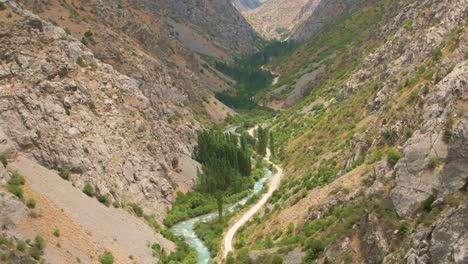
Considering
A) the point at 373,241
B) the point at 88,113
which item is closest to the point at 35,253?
the point at 373,241

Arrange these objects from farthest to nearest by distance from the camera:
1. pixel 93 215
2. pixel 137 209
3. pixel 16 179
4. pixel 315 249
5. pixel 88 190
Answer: pixel 137 209 < pixel 88 190 < pixel 93 215 < pixel 16 179 < pixel 315 249

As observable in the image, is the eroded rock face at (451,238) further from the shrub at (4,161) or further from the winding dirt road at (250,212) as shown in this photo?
the shrub at (4,161)

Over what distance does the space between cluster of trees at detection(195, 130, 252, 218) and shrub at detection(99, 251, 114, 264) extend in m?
23.6

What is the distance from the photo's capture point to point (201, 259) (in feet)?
174

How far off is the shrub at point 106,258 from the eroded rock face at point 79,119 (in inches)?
423

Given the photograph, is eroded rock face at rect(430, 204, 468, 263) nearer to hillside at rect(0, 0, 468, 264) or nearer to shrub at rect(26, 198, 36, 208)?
hillside at rect(0, 0, 468, 264)

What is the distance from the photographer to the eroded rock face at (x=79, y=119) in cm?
5478

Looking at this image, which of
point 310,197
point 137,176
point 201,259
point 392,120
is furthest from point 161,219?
point 392,120

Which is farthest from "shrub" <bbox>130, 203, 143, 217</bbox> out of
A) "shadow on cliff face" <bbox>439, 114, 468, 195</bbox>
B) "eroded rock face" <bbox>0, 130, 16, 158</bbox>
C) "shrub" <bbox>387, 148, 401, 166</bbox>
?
"shadow on cliff face" <bbox>439, 114, 468, 195</bbox>

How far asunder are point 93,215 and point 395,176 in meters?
29.2

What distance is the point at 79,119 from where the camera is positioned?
61.0 metres

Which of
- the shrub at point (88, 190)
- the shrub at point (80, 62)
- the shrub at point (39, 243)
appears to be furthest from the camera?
the shrub at point (80, 62)

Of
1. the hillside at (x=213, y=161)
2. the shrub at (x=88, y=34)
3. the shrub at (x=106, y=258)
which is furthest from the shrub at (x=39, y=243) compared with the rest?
the shrub at (x=88, y=34)

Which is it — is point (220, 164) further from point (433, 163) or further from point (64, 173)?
point (433, 163)
